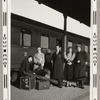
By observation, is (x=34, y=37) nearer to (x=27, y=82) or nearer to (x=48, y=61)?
(x=48, y=61)

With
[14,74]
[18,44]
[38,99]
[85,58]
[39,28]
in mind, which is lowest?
[38,99]

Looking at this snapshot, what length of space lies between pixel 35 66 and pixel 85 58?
0.76m

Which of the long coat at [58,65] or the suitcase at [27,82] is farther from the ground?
the long coat at [58,65]

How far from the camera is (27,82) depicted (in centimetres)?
302

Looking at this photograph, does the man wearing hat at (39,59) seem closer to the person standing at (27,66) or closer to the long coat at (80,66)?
the person standing at (27,66)

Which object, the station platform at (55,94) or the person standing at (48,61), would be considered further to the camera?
the person standing at (48,61)

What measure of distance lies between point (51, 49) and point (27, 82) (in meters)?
0.63

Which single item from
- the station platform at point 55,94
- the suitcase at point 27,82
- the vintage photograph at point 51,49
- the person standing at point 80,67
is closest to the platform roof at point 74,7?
the vintage photograph at point 51,49

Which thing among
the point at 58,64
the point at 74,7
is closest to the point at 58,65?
the point at 58,64

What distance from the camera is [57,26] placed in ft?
9.66

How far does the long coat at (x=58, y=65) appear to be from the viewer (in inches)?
115

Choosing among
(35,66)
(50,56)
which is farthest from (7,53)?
(50,56)

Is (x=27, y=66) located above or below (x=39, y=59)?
below

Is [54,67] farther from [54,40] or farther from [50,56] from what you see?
[54,40]
